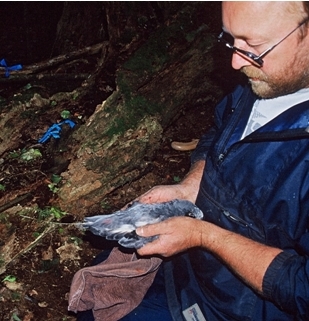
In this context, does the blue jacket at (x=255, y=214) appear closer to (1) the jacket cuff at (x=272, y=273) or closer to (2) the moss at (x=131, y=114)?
(1) the jacket cuff at (x=272, y=273)

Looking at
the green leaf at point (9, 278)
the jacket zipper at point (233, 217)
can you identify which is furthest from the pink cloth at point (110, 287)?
the green leaf at point (9, 278)

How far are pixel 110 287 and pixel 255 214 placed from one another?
1.25 m

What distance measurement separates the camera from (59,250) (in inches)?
169

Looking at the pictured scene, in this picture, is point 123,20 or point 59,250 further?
point 123,20

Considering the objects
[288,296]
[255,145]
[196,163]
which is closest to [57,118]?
[196,163]

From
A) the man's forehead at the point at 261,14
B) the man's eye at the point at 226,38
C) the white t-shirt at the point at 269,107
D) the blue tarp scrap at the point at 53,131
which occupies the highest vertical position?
the man's forehead at the point at 261,14

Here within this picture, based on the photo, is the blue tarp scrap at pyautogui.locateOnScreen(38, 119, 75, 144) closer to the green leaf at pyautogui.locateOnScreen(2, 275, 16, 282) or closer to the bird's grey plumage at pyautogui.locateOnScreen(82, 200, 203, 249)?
the green leaf at pyautogui.locateOnScreen(2, 275, 16, 282)

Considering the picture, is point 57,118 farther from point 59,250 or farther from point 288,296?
point 288,296

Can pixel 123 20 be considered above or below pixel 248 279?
above

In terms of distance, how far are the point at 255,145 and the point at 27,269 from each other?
2741 mm

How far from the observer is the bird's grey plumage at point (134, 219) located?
8.82ft

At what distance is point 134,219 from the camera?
8.99 feet

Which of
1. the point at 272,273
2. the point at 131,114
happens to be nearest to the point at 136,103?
the point at 131,114

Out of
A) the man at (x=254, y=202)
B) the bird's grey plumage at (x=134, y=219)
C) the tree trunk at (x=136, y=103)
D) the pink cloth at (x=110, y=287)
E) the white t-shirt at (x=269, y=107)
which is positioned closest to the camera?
the man at (x=254, y=202)
